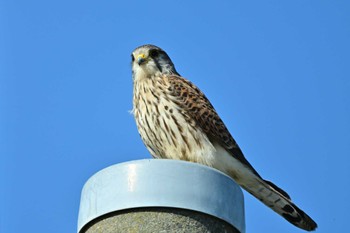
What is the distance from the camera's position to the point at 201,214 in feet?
9.99

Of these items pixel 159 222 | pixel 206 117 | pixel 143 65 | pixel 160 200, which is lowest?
pixel 159 222

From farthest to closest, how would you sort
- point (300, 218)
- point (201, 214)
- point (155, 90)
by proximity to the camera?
point (155, 90), point (300, 218), point (201, 214)

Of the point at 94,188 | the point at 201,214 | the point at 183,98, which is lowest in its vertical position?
the point at 201,214

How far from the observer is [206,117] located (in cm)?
569

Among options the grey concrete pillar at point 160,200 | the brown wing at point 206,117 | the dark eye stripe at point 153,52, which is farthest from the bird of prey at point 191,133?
the grey concrete pillar at point 160,200

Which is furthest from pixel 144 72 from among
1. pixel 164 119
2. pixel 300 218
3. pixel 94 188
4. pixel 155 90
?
pixel 94 188

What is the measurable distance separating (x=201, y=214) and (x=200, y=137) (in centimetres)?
246

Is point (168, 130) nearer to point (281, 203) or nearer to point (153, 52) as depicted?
point (281, 203)

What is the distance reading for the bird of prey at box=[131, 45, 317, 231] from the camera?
541cm

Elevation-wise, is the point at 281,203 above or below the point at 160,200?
above

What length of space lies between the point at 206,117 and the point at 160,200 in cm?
273

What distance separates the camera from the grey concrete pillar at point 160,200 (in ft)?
9.81

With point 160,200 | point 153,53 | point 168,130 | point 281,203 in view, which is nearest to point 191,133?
point 168,130

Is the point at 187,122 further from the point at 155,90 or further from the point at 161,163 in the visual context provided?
the point at 161,163
